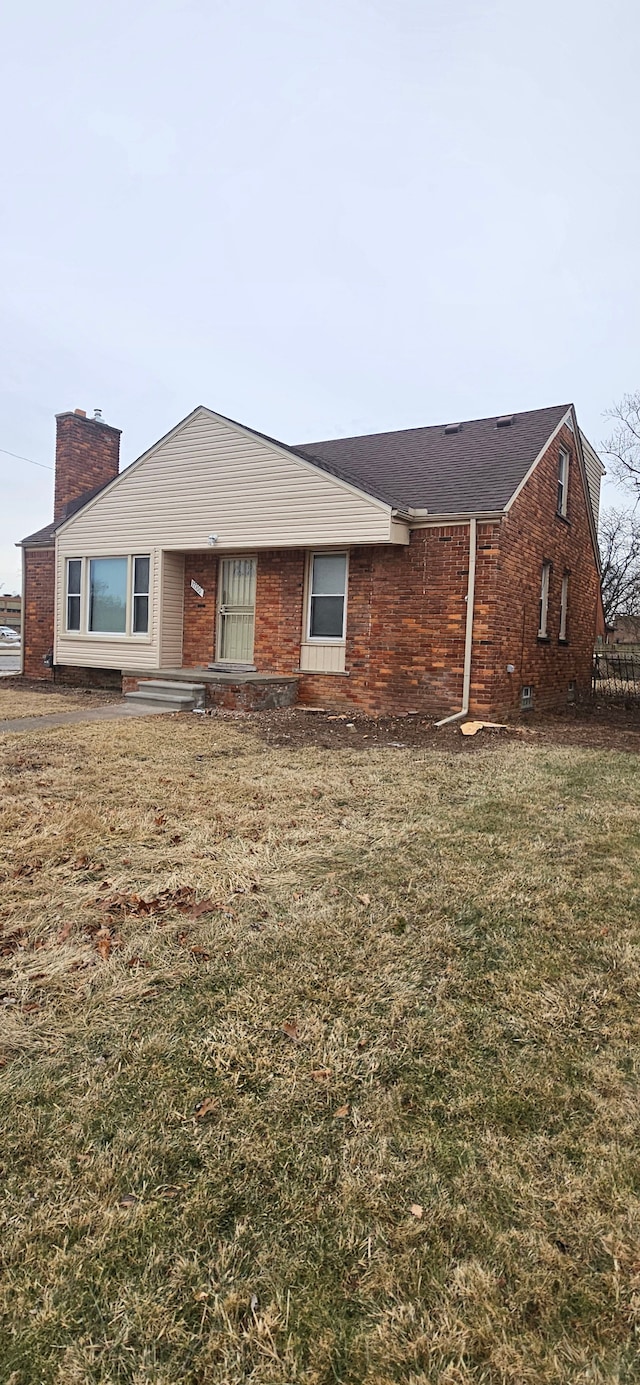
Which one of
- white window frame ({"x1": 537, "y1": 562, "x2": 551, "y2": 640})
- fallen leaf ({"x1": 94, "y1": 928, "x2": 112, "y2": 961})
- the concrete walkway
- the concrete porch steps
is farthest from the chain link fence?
fallen leaf ({"x1": 94, "y1": 928, "x2": 112, "y2": 961})

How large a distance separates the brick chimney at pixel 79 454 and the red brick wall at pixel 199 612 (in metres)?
5.45

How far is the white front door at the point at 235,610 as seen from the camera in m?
12.4

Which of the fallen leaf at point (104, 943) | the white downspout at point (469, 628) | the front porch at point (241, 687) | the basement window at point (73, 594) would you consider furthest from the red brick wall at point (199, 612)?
the fallen leaf at point (104, 943)

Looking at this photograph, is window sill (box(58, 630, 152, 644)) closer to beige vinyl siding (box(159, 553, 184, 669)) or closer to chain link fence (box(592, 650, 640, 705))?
beige vinyl siding (box(159, 553, 184, 669))

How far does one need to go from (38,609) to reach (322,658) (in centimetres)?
817

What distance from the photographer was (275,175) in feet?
44.7

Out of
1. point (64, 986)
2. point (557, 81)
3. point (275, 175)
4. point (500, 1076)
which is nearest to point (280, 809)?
point (64, 986)

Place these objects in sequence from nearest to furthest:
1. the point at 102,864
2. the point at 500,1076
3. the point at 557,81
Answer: the point at 500,1076 < the point at 102,864 < the point at 557,81

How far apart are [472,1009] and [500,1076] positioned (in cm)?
38

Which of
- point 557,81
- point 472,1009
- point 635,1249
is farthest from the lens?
point 557,81

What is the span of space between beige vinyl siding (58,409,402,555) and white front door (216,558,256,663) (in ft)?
2.46

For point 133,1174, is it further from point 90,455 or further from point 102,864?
point 90,455

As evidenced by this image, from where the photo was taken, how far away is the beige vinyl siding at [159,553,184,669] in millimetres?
→ 12781

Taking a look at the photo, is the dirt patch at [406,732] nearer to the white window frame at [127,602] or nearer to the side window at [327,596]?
the side window at [327,596]
